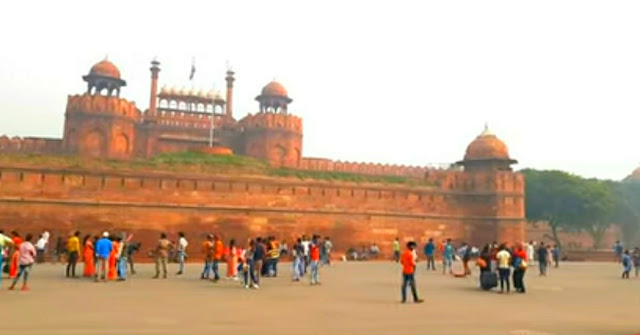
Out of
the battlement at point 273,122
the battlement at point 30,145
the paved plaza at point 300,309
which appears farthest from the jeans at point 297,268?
the battlement at point 273,122

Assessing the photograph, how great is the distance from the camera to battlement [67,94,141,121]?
106 ft

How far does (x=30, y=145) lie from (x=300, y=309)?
27870mm

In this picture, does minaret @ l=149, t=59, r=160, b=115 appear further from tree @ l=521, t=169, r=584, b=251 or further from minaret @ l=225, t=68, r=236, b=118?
tree @ l=521, t=169, r=584, b=251

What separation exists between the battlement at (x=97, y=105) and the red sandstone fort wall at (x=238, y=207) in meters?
11.6

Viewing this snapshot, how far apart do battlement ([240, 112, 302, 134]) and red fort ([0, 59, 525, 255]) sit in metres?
0.07

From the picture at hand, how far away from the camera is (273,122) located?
36156 millimetres

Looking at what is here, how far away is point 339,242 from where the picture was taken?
82.2 feet

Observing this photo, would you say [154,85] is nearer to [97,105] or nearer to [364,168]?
[97,105]

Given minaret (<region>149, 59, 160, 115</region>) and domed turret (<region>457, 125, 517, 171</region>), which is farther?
minaret (<region>149, 59, 160, 115</region>)

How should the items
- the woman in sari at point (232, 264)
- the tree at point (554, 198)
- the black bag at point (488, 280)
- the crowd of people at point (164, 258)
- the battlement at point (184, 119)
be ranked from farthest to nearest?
the tree at point (554, 198)
the battlement at point (184, 119)
the woman in sari at point (232, 264)
the black bag at point (488, 280)
the crowd of people at point (164, 258)

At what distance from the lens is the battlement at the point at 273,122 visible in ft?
119

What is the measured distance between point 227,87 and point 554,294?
33.4 metres

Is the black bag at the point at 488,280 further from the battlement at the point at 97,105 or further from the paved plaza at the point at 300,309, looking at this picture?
the battlement at the point at 97,105

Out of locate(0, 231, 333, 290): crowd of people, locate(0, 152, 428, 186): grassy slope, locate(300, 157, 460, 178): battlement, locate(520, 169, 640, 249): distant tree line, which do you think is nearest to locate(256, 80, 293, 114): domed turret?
locate(300, 157, 460, 178): battlement
